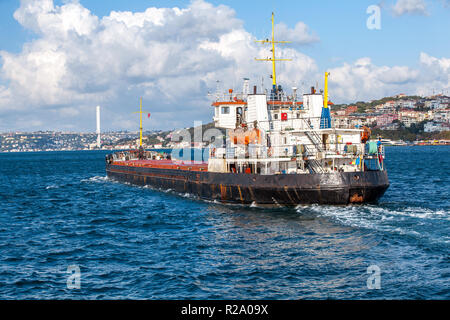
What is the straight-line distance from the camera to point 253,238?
21438 mm

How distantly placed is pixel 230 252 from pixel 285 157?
1240 cm

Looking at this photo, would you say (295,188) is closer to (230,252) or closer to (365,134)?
(365,134)

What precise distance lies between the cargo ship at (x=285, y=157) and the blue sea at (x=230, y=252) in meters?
1.18

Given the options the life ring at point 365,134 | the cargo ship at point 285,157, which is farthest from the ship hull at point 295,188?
the life ring at point 365,134

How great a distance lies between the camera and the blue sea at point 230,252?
571 inches

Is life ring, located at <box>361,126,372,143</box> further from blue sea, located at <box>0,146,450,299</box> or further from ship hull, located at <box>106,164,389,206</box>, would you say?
blue sea, located at <box>0,146,450,299</box>

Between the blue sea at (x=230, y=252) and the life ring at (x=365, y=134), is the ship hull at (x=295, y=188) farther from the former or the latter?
the life ring at (x=365, y=134)

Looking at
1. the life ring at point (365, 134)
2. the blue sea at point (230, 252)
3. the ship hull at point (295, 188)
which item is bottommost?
the blue sea at point (230, 252)

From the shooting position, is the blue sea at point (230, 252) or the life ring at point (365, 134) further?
the life ring at point (365, 134)

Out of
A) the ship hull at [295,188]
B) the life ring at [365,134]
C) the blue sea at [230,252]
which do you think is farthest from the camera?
the life ring at [365,134]

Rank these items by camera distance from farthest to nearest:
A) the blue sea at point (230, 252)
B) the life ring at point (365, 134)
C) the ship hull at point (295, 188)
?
the life ring at point (365, 134) → the ship hull at point (295, 188) → the blue sea at point (230, 252)

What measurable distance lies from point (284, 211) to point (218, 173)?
24.1ft

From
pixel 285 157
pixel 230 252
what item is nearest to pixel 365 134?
pixel 285 157
